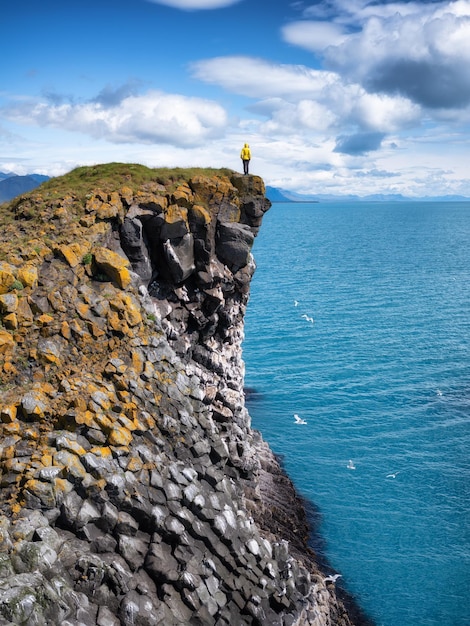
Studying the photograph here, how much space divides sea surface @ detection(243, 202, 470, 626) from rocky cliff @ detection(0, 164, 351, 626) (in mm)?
5813

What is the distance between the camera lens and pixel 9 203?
129ft

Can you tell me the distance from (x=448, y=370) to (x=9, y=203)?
58.0 m

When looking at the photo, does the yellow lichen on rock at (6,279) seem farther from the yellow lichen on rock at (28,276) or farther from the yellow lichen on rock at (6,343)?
the yellow lichen on rock at (6,343)

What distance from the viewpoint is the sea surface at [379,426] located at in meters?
41.4

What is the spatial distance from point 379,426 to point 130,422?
38995 mm

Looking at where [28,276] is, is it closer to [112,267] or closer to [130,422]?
[112,267]

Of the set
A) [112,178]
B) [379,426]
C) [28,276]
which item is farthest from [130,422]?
[379,426]

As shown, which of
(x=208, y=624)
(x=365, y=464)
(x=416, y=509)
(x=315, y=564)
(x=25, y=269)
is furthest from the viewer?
(x=365, y=464)

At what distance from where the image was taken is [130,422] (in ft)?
94.2

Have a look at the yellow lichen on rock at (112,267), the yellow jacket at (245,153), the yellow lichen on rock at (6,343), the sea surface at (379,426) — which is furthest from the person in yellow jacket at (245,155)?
the sea surface at (379,426)

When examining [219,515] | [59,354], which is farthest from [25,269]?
[219,515]

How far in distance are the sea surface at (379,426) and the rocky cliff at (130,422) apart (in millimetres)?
5813

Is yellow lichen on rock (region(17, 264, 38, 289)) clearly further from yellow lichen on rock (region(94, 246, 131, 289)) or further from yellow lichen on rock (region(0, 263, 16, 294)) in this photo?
yellow lichen on rock (region(94, 246, 131, 289))

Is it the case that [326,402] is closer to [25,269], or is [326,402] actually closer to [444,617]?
[444,617]
